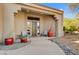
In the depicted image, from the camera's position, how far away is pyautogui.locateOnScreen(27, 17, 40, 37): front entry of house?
11.4 meters

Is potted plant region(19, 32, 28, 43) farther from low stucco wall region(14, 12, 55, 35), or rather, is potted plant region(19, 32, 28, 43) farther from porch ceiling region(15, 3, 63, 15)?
porch ceiling region(15, 3, 63, 15)

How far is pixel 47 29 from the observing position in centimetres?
1225

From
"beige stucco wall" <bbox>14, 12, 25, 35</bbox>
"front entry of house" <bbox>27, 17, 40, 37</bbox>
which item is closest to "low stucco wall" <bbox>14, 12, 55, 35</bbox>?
"beige stucco wall" <bbox>14, 12, 25, 35</bbox>

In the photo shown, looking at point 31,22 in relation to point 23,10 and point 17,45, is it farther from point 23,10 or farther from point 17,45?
point 17,45

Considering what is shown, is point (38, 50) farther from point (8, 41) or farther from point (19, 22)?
point (19, 22)

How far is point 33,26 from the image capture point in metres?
12.3

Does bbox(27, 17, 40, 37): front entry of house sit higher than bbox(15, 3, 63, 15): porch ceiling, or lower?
lower

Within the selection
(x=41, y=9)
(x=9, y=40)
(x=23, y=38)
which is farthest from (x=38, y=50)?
(x=41, y=9)

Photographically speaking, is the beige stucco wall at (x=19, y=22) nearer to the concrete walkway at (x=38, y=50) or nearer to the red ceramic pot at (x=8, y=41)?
the red ceramic pot at (x=8, y=41)

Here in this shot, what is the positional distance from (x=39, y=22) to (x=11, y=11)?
10.2 ft

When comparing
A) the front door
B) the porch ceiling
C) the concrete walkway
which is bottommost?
the concrete walkway
